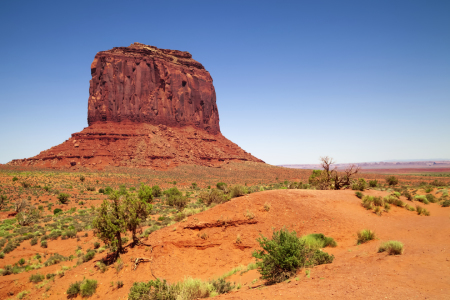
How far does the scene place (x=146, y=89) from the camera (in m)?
84.8

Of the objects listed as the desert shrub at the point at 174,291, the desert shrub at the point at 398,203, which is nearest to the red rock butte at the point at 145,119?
the desert shrub at the point at 398,203

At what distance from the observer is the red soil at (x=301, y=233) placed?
6109mm

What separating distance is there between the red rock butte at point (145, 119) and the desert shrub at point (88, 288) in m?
58.6

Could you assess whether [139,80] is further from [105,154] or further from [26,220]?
[26,220]

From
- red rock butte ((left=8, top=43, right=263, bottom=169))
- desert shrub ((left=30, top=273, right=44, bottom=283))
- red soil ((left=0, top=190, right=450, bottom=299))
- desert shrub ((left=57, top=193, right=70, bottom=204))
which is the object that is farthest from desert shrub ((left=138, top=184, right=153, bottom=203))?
red rock butte ((left=8, top=43, right=263, bottom=169))

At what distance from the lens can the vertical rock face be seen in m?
80.2

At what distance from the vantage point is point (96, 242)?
16.1 metres

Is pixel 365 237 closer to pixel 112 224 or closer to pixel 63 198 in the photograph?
pixel 112 224

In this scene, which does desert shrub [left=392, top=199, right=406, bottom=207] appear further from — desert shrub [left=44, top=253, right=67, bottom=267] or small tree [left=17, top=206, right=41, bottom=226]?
small tree [left=17, top=206, right=41, bottom=226]

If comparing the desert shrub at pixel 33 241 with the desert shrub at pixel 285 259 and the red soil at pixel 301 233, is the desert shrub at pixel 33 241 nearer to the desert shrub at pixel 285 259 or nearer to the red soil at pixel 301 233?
the red soil at pixel 301 233

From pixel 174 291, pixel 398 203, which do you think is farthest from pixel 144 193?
pixel 398 203

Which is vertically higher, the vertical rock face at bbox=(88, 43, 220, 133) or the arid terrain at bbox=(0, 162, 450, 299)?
the vertical rock face at bbox=(88, 43, 220, 133)

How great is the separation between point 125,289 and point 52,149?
75.5m

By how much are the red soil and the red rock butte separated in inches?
2246
